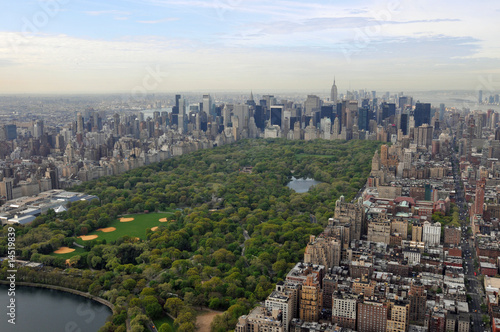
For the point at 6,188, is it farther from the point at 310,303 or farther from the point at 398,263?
the point at 398,263

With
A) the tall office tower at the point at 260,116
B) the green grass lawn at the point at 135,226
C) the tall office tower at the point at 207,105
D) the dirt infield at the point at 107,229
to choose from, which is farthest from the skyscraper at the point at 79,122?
the dirt infield at the point at 107,229

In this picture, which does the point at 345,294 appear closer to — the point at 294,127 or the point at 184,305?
the point at 184,305

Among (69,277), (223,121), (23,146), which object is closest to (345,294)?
(69,277)

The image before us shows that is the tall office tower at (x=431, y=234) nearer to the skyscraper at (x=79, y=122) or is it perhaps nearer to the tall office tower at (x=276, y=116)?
the skyscraper at (x=79, y=122)

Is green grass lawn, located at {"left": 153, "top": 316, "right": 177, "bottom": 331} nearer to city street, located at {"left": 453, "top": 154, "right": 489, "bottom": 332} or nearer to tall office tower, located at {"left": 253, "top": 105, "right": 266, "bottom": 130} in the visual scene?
city street, located at {"left": 453, "top": 154, "right": 489, "bottom": 332}

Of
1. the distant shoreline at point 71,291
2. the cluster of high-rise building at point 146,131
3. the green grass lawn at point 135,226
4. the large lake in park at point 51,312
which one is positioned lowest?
the large lake in park at point 51,312

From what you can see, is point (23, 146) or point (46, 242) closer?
point (46, 242)

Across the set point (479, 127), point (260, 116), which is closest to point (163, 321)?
point (479, 127)
